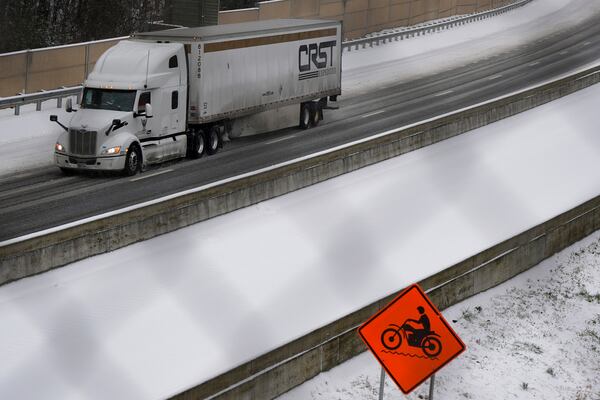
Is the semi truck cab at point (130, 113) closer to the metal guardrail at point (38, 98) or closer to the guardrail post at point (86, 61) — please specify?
the metal guardrail at point (38, 98)

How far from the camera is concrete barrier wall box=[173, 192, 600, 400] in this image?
16.0 m

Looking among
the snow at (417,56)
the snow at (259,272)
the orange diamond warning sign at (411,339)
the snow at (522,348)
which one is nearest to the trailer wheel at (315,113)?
the snow at (417,56)

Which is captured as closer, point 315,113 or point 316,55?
point 316,55

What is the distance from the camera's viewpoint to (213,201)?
23719 millimetres

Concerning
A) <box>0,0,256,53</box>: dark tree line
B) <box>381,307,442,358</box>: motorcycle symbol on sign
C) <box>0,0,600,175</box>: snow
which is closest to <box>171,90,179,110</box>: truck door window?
<box>0,0,600,175</box>: snow

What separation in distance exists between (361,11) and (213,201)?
37.7 m

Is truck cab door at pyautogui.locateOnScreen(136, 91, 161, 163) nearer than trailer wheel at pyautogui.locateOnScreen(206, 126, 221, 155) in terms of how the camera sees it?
Yes

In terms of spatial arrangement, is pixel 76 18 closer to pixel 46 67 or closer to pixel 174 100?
pixel 46 67

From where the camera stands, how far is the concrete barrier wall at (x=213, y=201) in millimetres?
19422

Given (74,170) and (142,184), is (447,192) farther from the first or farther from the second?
(74,170)

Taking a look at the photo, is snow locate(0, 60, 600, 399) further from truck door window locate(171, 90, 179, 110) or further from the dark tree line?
the dark tree line

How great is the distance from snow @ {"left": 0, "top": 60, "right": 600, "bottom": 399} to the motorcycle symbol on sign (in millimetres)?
3256

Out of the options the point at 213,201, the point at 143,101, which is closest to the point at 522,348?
the point at 213,201

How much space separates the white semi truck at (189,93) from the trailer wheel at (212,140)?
3 cm
